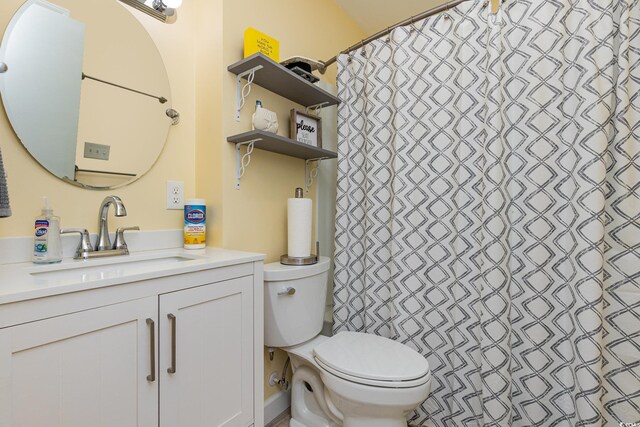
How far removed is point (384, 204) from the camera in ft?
5.00

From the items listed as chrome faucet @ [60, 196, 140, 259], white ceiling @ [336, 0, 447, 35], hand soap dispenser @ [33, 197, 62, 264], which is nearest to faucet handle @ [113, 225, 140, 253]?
chrome faucet @ [60, 196, 140, 259]

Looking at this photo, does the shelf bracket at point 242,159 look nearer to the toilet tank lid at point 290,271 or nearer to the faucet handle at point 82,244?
the toilet tank lid at point 290,271

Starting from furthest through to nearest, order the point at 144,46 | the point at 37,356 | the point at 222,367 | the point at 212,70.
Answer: the point at 212,70
the point at 144,46
the point at 222,367
the point at 37,356

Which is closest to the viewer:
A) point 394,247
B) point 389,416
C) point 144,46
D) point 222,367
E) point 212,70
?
point 222,367

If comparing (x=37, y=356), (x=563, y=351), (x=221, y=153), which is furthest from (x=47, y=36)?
(x=563, y=351)

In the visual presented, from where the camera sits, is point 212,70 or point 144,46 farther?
point 212,70

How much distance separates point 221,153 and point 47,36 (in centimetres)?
64

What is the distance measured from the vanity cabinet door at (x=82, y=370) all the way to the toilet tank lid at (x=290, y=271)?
0.50 m

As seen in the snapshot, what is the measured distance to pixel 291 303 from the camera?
1292mm

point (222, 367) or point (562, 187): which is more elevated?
point (562, 187)

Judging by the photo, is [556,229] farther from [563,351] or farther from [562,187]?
[563,351]

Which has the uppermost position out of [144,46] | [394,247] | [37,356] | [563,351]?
[144,46]

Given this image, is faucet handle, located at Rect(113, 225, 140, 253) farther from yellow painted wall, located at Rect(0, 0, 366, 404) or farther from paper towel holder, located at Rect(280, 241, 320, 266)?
paper towel holder, located at Rect(280, 241, 320, 266)

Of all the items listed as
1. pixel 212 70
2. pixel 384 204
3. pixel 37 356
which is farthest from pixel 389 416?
pixel 212 70
